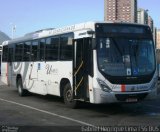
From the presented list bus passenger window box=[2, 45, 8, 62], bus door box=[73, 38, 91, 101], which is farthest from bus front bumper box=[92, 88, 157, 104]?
bus passenger window box=[2, 45, 8, 62]

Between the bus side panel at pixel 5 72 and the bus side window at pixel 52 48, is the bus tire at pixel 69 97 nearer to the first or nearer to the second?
the bus side window at pixel 52 48

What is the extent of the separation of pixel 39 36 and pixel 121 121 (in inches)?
307

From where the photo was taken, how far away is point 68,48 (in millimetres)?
15500

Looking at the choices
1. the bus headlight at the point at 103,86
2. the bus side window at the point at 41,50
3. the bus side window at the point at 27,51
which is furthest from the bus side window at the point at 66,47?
the bus side window at the point at 27,51

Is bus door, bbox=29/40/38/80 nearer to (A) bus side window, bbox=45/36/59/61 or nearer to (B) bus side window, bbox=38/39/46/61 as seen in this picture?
(B) bus side window, bbox=38/39/46/61

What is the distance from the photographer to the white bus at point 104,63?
1346 centimetres

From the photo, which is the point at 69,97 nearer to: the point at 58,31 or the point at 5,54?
the point at 58,31

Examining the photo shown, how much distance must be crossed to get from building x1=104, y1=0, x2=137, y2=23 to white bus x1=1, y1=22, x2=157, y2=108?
18.2m

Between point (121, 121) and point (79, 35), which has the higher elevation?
point (79, 35)

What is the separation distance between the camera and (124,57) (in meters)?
13.7

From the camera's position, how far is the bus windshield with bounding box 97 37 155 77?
532 inches

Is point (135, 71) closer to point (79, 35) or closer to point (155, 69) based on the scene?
point (155, 69)

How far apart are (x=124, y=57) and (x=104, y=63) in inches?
27.7

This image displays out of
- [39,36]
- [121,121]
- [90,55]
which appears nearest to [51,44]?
[39,36]
